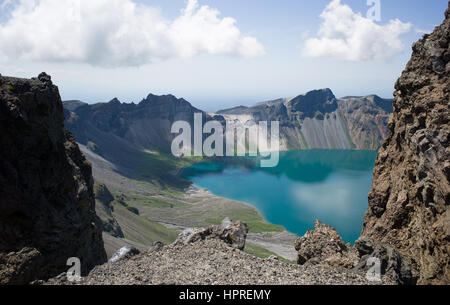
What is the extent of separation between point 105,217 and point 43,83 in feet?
190

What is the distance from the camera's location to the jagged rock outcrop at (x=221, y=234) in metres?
24.3

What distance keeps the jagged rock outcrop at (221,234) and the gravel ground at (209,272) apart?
237cm

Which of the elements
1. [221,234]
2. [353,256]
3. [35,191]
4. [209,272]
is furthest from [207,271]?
[35,191]

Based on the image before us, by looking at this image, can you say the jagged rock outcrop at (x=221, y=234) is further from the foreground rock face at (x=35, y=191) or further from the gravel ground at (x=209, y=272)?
the foreground rock face at (x=35, y=191)

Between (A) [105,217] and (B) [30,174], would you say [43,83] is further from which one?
(A) [105,217]

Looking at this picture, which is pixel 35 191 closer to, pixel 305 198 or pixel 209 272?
pixel 209 272

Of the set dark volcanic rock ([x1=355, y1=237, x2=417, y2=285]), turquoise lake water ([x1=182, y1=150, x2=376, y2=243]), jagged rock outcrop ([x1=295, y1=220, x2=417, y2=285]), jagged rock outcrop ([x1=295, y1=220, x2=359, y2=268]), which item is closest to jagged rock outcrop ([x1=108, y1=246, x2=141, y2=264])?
jagged rock outcrop ([x1=295, y1=220, x2=417, y2=285])

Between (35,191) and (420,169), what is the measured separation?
2674cm

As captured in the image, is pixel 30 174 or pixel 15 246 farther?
pixel 30 174

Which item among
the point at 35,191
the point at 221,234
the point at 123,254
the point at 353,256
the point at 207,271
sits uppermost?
the point at 35,191

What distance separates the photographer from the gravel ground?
1688 cm

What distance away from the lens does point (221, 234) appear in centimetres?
2500
